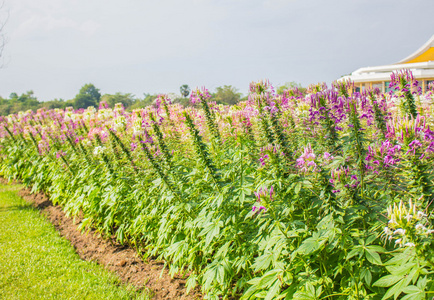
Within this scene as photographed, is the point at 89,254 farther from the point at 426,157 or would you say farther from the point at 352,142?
the point at 426,157

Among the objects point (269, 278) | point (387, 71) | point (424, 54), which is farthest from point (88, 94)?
point (269, 278)

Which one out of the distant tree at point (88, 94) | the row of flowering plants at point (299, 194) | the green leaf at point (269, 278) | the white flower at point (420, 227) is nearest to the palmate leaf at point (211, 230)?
the row of flowering plants at point (299, 194)

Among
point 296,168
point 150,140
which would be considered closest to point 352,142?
point 296,168

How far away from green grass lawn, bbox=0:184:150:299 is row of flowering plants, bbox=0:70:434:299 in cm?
75

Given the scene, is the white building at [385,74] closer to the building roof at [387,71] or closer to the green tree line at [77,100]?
the building roof at [387,71]

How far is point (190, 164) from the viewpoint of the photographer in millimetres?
4215

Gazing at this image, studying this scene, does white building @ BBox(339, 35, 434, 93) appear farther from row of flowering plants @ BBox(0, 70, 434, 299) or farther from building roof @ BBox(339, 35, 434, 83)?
row of flowering plants @ BBox(0, 70, 434, 299)

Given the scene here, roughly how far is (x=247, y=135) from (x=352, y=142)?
1636 millimetres

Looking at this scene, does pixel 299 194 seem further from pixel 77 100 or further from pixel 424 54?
pixel 77 100

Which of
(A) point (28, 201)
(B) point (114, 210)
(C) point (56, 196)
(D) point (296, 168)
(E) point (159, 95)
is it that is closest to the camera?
(D) point (296, 168)

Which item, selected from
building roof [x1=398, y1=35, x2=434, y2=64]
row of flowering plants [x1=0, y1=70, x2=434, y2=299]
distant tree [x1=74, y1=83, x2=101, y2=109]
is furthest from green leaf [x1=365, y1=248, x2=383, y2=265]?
distant tree [x1=74, y1=83, x2=101, y2=109]

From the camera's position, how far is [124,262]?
460 centimetres

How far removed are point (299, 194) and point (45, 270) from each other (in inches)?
168

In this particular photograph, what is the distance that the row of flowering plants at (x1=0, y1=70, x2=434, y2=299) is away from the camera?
5.81 feet
